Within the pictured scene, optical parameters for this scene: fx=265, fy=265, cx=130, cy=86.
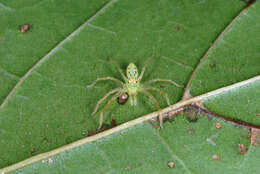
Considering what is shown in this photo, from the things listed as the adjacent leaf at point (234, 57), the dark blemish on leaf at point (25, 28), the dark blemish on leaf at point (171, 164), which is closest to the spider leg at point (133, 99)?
the adjacent leaf at point (234, 57)

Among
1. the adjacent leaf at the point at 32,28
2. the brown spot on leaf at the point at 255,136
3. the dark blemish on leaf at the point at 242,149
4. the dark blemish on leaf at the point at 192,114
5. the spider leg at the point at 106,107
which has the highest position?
the adjacent leaf at the point at 32,28

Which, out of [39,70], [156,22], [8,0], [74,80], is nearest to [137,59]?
[156,22]

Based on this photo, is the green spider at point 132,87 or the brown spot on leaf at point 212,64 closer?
the green spider at point 132,87

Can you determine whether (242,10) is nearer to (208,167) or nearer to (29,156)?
(208,167)

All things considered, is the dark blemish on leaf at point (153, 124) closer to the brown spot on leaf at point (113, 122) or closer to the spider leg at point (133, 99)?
the spider leg at point (133, 99)

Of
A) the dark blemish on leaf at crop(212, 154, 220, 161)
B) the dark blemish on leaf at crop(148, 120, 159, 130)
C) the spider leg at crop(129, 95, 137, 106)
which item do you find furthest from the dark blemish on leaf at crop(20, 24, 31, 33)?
the dark blemish on leaf at crop(212, 154, 220, 161)

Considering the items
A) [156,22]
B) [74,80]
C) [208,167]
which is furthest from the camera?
[156,22]
